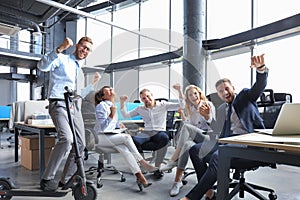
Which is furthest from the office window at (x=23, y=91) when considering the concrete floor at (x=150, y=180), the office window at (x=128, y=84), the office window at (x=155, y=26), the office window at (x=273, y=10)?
the office window at (x=273, y=10)

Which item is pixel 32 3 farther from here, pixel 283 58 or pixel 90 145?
pixel 283 58

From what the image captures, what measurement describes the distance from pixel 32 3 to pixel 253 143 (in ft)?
18.8

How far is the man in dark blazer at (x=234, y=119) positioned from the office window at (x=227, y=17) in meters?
3.05

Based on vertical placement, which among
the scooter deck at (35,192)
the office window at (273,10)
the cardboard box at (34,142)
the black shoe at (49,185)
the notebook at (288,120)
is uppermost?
the office window at (273,10)

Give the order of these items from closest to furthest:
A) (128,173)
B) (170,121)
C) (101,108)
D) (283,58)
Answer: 1. (101,108)
2. (128,173)
3. (170,121)
4. (283,58)

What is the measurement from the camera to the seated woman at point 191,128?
264cm

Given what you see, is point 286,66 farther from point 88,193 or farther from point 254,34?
point 88,193

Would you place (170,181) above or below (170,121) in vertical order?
below

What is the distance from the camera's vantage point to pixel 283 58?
430 centimetres

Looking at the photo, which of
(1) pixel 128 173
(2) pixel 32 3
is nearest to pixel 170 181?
(1) pixel 128 173

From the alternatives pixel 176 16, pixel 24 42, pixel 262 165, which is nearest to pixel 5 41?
pixel 24 42

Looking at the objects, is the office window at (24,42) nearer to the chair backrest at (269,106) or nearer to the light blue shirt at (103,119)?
the light blue shirt at (103,119)

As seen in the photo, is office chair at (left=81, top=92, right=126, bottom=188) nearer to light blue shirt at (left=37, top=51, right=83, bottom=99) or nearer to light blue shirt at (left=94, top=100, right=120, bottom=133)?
light blue shirt at (left=94, top=100, right=120, bottom=133)

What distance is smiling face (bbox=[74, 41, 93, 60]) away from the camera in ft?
8.26
